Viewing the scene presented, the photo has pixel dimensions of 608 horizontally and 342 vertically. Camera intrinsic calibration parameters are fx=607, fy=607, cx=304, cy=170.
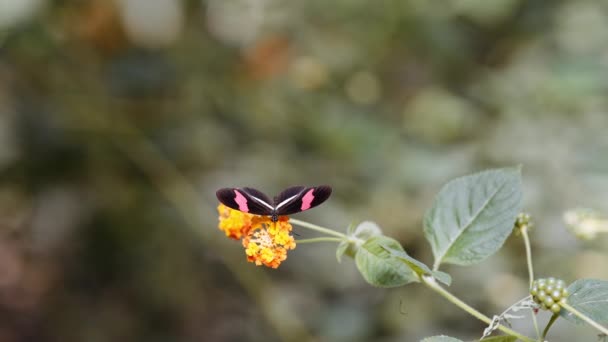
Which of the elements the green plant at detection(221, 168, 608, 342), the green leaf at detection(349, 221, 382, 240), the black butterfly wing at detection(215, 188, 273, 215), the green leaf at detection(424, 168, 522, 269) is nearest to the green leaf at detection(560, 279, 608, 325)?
the green plant at detection(221, 168, 608, 342)

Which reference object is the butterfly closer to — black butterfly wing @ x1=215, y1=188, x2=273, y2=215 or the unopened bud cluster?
black butterfly wing @ x1=215, y1=188, x2=273, y2=215

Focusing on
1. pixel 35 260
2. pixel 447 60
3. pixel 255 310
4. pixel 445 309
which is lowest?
pixel 445 309

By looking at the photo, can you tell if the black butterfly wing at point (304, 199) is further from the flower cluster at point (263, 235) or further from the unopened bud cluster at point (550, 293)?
the unopened bud cluster at point (550, 293)

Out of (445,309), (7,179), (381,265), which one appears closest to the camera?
(381,265)

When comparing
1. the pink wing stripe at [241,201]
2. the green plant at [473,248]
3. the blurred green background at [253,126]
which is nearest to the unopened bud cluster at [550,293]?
the green plant at [473,248]

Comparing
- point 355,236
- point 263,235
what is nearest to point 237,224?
point 263,235

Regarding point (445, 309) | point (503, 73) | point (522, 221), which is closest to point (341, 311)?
point (445, 309)

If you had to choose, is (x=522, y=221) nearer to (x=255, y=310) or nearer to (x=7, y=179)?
(x=255, y=310)
